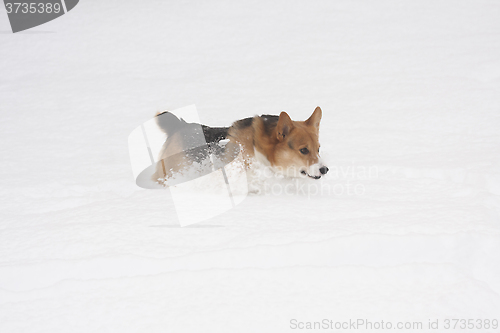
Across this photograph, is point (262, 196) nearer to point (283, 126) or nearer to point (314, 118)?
point (283, 126)

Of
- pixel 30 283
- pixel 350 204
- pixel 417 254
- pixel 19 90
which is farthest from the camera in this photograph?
pixel 19 90

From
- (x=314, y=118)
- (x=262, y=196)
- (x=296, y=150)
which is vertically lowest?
(x=262, y=196)

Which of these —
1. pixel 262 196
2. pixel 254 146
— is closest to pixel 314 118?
pixel 254 146

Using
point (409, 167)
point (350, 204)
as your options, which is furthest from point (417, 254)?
point (409, 167)

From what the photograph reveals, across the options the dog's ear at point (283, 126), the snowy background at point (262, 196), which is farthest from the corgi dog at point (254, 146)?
the snowy background at point (262, 196)

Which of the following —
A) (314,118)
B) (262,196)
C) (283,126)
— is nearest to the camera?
(262,196)

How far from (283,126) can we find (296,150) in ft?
0.82

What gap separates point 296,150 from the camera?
3.32 metres

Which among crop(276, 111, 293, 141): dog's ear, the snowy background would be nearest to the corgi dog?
crop(276, 111, 293, 141): dog's ear

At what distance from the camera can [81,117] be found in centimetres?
603

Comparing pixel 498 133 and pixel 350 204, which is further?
pixel 498 133

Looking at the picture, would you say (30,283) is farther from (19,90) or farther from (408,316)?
(19,90)

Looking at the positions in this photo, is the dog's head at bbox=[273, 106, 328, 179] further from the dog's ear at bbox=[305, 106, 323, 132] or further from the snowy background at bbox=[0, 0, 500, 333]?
the snowy background at bbox=[0, 0, 500, 333]

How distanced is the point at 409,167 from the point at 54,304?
331 cm
